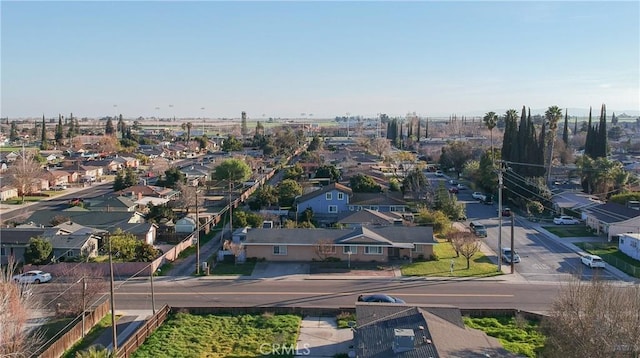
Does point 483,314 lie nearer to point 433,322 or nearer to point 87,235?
point 433,322

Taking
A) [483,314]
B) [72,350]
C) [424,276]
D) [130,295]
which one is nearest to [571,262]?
[424,276]

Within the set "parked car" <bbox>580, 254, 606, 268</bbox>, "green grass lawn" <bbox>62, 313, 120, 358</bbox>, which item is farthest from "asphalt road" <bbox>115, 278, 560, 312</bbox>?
"parked car" <bbox>580, 254, 606, 268</bbox>

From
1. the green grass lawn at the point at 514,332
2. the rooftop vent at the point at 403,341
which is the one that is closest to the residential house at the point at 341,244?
the green grass lawn at the point at 514,332

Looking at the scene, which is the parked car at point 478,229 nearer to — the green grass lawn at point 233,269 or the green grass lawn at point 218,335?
the green grass lawn at point 233,269

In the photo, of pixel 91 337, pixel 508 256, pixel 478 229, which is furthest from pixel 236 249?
pixel 478 229
